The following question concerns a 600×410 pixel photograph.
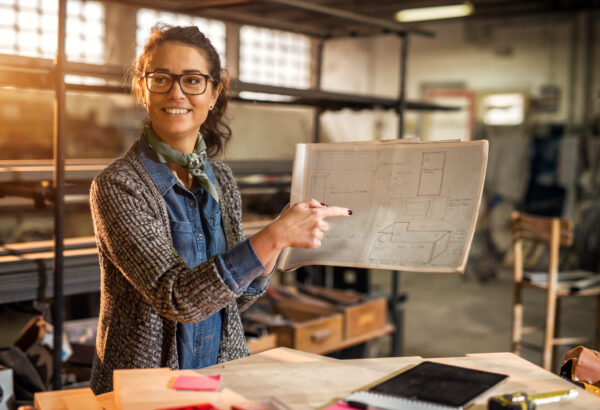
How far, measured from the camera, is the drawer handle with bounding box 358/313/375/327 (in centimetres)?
387

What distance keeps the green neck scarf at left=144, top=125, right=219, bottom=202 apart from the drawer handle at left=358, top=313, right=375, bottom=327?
235cm

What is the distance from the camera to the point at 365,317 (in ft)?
12.8

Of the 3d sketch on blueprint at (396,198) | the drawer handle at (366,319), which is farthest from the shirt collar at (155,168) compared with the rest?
the drawer handle at (366,319)

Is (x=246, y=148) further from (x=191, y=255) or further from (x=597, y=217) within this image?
(x=191, y=255)

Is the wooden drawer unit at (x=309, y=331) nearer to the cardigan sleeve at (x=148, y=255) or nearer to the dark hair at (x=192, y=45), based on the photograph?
the dark hair at (x=192, y=45)

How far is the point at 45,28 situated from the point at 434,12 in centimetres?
471

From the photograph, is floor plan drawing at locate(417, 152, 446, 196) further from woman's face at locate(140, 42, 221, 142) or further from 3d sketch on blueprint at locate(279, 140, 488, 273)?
woman's face at locate(140, 42, 221, 142)

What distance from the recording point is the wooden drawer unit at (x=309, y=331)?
3447 mm

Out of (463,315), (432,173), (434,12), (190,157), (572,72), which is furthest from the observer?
(572,72)

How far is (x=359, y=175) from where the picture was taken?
1.54m

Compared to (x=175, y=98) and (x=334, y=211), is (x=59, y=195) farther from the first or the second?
(x=334, y=211)

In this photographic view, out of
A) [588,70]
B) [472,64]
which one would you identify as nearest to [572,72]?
[588,70]

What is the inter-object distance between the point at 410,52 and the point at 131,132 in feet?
14.4

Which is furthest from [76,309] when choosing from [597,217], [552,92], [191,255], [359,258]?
[552,92]
